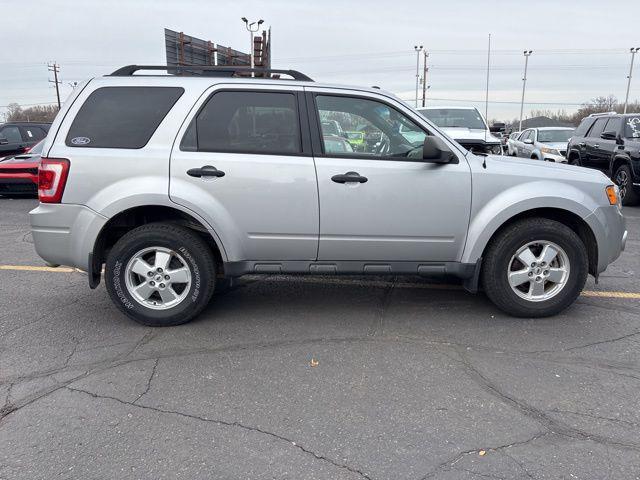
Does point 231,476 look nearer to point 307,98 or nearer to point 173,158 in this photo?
point 173,158

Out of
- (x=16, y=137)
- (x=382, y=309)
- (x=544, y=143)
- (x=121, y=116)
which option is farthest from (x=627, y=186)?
(x=16, y=137)

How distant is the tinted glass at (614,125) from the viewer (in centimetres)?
1095

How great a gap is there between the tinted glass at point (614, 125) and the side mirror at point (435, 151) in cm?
851

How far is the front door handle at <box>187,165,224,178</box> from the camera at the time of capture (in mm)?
4102

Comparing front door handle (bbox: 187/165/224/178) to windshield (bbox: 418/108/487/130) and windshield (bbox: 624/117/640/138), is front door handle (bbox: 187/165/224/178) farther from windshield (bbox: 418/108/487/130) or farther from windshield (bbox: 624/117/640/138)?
windshield (bbox: 418/108/487/130)

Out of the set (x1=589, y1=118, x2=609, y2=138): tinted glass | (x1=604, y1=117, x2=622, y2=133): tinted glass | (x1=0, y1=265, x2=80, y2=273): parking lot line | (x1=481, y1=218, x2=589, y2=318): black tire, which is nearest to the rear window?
(x1=0, y1=265, x2=80, y2=273): parking lot line

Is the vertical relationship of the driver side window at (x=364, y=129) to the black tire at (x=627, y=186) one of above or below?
above

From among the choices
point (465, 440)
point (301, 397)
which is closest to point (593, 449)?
point (465, 440)

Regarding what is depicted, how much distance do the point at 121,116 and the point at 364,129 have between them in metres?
1.92

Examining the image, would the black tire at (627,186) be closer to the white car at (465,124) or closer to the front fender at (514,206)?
the white car at (465,124)

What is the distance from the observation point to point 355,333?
4234 mm

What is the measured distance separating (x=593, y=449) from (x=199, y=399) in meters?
2.18

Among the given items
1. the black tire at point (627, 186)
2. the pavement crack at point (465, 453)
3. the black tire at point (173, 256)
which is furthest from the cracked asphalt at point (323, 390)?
the black tire at point (627, 186)

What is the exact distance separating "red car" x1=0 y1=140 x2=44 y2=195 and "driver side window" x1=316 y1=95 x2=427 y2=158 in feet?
31.2
